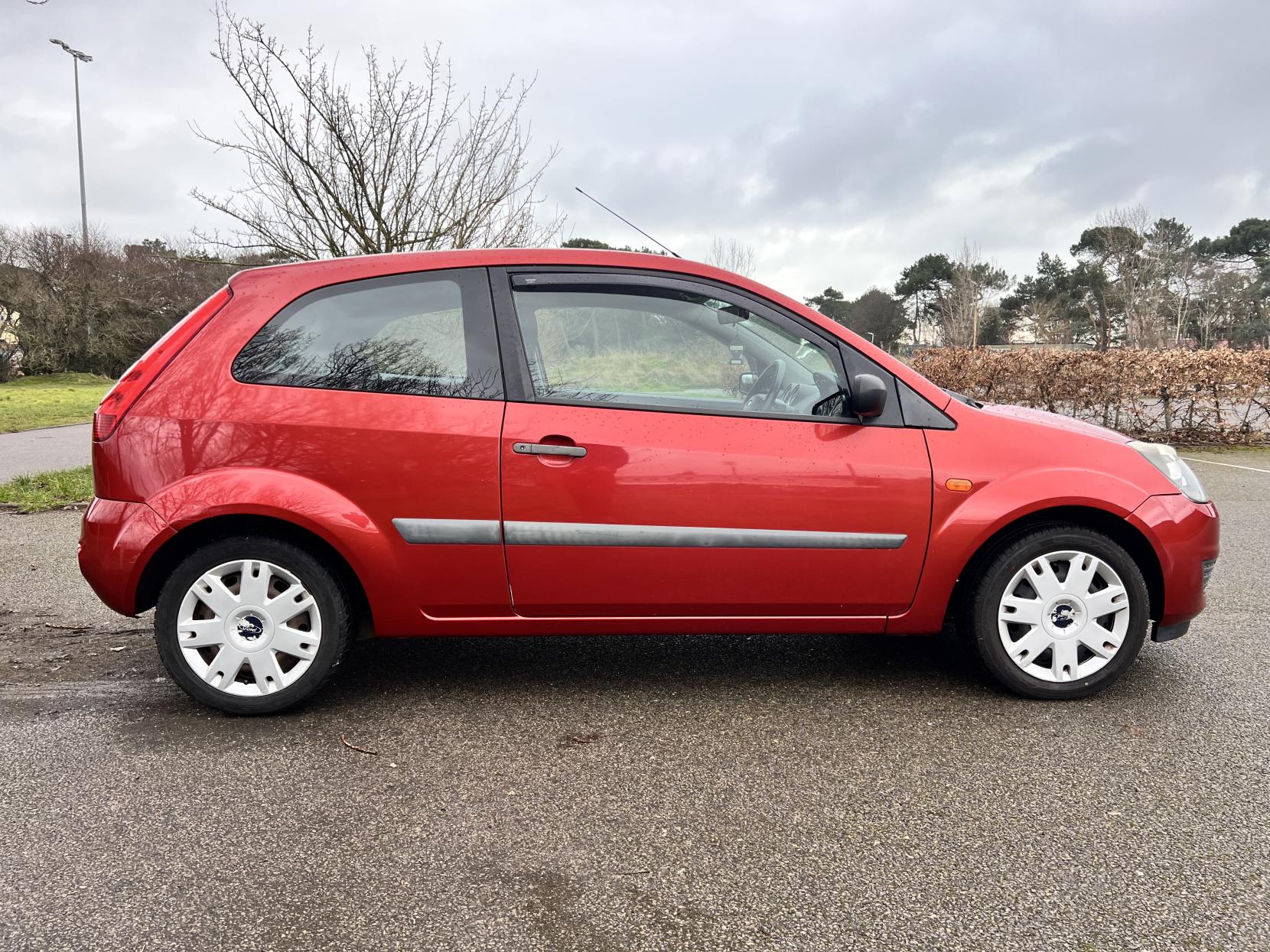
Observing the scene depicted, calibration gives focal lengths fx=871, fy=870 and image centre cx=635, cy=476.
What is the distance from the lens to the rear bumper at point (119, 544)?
3035 millimetres

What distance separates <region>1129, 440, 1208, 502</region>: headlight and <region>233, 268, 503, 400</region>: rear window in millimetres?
2483

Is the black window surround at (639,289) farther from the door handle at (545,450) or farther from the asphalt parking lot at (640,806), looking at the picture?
the asphalt parking lot at (640,806)

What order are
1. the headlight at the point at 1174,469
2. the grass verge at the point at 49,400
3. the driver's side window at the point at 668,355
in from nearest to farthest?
the driver's side window at the point at 668,355
the headlight at the point at 1174,469
the grass verge at the point at 49,400

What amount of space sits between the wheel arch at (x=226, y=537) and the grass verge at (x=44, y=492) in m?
5.29

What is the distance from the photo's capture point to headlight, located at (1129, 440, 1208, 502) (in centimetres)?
332

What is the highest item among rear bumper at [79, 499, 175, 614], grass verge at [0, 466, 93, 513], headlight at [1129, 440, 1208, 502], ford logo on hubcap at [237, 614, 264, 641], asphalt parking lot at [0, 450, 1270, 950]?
headlight at [1129, 440, 1208, 502]

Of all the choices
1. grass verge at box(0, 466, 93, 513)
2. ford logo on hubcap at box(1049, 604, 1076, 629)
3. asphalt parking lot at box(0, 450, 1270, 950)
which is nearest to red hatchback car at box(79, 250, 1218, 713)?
ford logo on hubcap at box(1049, 604, 1076, 629)

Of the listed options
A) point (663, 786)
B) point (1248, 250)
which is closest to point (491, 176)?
point (663, 786)

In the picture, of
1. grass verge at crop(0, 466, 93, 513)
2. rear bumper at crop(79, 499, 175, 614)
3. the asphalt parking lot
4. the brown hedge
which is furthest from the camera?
the brown hedge

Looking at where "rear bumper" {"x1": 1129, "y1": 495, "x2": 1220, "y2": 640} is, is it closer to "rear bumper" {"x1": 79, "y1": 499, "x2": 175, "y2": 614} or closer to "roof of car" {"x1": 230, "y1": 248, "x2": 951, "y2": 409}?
"roof of car" {"x1": 230, "y1": 248, "x2": 951, "y2": 409}

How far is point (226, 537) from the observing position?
310cm

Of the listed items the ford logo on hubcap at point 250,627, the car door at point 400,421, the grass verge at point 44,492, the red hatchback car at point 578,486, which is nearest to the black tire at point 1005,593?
the red hatchback car at point 578,486

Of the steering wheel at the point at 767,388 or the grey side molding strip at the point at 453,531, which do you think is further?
the steering wheel at the point at 767,388

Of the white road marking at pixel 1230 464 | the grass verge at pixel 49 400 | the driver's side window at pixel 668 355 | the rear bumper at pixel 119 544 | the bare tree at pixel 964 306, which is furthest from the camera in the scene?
the bare tree at pixel 964 306
